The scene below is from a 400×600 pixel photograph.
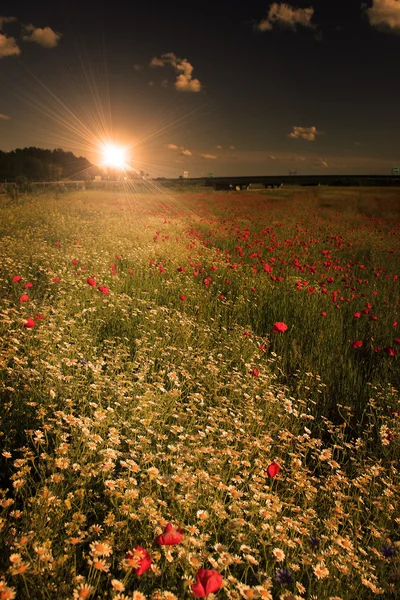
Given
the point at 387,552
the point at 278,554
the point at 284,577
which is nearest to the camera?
the point at 284,577

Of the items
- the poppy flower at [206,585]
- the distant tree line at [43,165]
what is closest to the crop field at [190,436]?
the poppy flower at [206,585]

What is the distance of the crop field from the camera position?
1734mm

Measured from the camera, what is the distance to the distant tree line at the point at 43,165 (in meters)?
110

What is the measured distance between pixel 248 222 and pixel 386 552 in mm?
15127

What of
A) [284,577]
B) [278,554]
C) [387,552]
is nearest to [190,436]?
[278,554]

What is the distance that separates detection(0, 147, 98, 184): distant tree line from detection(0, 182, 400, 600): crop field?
98944 millimetres

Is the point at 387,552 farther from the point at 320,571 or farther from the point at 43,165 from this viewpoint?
the point at 43,165

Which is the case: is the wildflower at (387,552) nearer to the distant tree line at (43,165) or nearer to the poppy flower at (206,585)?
the poppy flower at (206,585)

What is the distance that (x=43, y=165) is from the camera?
124 meters

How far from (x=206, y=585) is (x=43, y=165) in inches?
5529

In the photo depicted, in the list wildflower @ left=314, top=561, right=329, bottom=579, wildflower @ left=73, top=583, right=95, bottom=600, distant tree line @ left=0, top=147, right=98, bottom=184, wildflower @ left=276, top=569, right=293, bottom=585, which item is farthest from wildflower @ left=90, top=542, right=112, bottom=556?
distant tree line @ left=0, top=147, right=98, bottom=184

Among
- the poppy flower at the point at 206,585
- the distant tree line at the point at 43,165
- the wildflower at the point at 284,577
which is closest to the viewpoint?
the poppy flower at the point at 206,585

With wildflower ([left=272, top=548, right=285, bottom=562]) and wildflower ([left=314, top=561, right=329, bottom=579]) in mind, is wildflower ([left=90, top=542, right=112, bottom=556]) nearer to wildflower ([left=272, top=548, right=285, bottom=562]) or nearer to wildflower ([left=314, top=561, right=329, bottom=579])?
wildflower ([left=272, top=548, right=285, bottom=562])

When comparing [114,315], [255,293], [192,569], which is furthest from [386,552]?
[255,293]
